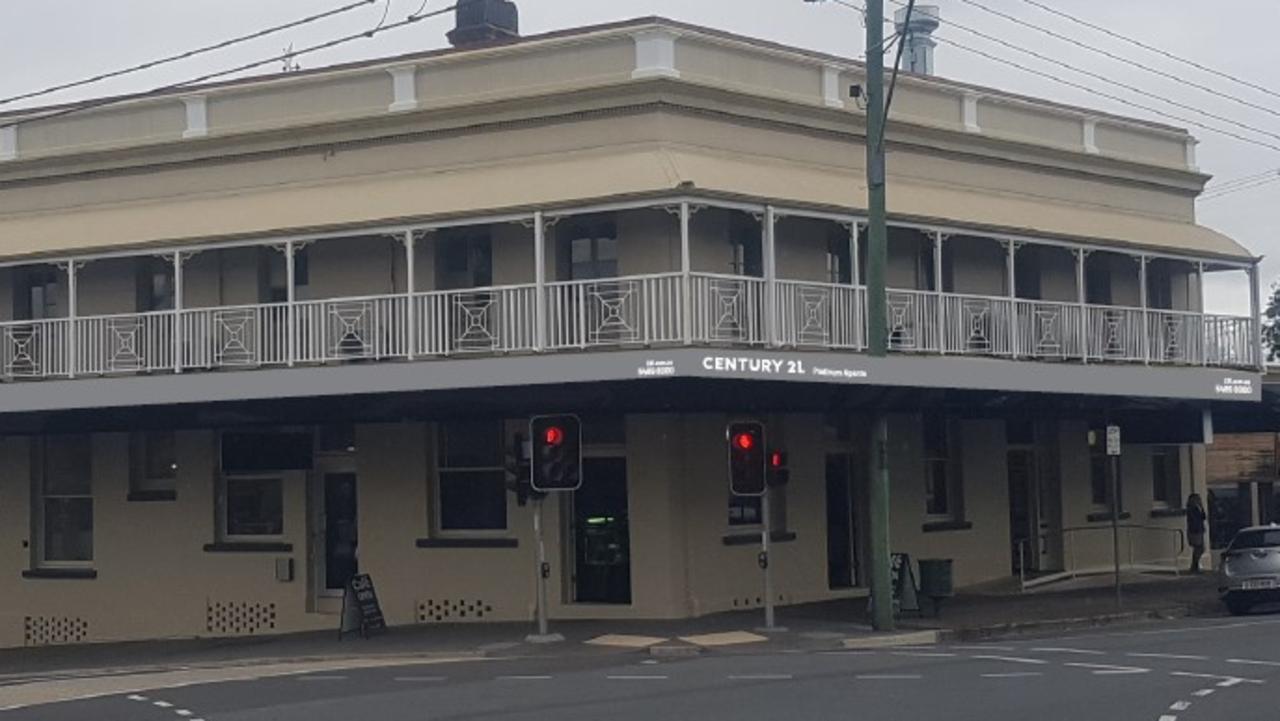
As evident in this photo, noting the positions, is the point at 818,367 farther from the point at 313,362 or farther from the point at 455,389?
the point at 313,362

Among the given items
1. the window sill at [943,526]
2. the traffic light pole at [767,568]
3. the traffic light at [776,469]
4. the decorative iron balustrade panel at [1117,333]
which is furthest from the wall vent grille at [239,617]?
the decorative iron balustrade panel at [1117,333]

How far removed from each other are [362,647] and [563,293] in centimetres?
551

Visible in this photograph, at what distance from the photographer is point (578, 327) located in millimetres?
25125

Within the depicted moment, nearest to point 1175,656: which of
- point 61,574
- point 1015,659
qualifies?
point 1015,659

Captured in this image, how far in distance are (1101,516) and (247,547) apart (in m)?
15.5

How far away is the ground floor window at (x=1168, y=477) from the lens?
36.6m

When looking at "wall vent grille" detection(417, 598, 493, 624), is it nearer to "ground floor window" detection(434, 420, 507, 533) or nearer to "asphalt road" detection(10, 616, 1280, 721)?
"ground floor window" detection(434, 420, 507, 533)

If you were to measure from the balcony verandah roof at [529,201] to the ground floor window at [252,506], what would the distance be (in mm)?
4354

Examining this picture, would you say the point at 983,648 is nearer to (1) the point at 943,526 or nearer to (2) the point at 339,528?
(1) the point at 943,526

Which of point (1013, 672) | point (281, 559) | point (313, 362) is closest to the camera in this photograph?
point (1013, 672)

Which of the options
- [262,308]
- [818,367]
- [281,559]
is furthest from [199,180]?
[818,367]

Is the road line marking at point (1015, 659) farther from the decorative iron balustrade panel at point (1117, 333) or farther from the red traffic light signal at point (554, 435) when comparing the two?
the decorative iron balustrade panel at point (1117, 333)

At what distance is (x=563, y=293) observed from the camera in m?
25.9

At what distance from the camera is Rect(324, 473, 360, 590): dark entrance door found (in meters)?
29.2
